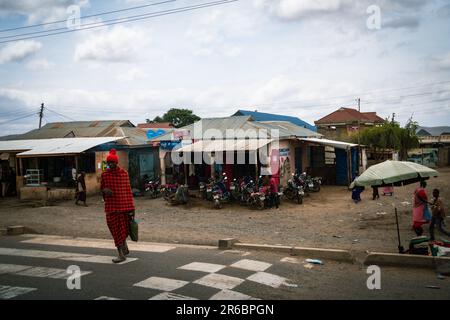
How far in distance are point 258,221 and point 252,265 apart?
5.67 meters

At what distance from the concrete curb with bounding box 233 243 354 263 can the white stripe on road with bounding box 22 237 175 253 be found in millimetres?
1748

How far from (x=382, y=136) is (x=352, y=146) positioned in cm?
1435

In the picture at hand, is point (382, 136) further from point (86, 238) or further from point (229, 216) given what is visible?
point (86, 238)

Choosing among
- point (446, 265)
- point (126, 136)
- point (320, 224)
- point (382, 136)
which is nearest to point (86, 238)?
point (320, 224)

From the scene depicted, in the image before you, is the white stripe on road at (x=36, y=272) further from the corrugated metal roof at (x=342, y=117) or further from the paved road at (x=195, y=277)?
the corrugated metal roof at (x=342, y=117)

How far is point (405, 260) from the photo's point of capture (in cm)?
693

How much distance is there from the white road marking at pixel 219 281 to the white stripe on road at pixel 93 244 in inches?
92.7

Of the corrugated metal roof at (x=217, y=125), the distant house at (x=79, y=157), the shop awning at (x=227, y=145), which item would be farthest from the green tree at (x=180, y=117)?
the shop awning at (x=227, y=145)

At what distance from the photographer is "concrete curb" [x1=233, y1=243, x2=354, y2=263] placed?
741 centimetres

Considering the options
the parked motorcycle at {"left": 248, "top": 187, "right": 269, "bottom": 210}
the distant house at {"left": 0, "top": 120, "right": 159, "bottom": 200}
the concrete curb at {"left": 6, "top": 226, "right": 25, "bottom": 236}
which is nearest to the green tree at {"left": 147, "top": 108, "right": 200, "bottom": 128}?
the distant house at {"left": 0, "top": 120, "right": 159, "bottom": 200}

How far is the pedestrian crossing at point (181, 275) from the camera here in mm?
5320

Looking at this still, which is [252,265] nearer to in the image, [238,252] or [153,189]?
[238,252]

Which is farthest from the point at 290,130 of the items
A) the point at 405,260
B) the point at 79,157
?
the point at 405,260

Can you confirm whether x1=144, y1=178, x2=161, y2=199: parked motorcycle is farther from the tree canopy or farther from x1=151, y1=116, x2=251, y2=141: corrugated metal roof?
the tree canopy
